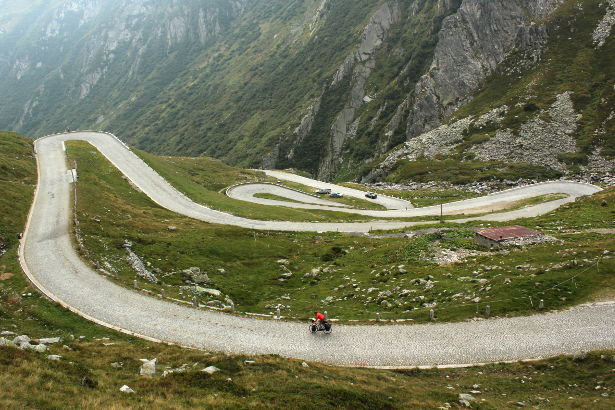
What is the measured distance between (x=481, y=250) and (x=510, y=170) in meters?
72.4

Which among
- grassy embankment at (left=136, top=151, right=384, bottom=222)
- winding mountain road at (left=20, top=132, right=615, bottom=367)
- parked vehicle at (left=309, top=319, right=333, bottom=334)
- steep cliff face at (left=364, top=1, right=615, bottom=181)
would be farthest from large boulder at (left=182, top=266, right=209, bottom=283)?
steep cliff face at (left=364, top=1, right=615, bottom=181)

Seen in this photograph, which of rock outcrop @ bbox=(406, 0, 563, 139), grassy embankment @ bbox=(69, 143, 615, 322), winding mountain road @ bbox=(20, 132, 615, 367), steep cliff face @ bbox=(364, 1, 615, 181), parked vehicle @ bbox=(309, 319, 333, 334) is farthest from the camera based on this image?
rock outcrop @ bbox=(406, 0, 563, 139)

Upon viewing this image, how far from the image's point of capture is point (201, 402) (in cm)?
1658

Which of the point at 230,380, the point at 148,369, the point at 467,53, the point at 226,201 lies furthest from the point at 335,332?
the point at 467,53

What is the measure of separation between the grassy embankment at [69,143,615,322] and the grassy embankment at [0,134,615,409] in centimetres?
684

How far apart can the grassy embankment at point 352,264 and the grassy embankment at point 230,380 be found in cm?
684

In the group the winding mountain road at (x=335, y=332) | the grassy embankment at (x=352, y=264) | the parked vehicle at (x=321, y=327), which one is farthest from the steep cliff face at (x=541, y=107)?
the parked vehicle at (x=321, y=327)

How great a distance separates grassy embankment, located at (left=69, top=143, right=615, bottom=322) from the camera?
31.8m

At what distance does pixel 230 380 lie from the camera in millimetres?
19359

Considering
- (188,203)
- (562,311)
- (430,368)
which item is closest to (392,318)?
(430,368)

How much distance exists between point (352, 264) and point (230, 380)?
29.2 meters

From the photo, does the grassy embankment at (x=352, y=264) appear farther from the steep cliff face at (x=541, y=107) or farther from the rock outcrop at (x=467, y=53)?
the rock outcrop at (x=467, y=53)

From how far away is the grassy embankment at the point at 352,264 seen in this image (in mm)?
31844

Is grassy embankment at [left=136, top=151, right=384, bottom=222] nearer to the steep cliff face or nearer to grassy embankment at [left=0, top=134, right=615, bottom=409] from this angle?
grassy embankment at [left=0, top=134, right=615, bottom=409]
